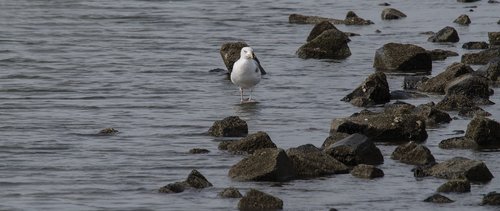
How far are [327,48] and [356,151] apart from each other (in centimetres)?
1299

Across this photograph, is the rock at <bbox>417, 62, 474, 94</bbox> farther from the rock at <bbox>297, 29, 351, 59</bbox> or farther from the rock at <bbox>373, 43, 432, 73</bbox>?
the rock at <bbox>297, 29, 351, 59</bbox>

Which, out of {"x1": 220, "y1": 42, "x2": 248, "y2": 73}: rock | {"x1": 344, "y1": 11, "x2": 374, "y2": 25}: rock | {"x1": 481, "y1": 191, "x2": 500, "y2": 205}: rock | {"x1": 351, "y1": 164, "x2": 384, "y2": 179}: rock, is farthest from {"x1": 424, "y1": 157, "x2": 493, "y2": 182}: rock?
{"x1": 344, "y1": 11, "x2": 374, "y2": 25}: rock

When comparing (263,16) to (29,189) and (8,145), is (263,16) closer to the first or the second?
(8,145)

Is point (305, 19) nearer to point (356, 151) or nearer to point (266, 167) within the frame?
point (356, 151)

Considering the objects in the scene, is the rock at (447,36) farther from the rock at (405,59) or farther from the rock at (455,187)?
the rock at (455,187)

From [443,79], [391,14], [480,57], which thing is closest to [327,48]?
[480,57]

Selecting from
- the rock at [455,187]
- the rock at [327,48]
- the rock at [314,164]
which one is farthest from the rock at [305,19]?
the rock at [455,187]

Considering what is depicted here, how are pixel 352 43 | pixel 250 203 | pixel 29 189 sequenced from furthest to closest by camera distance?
pixel 352 43, pixel 29 189, pixel 250 203

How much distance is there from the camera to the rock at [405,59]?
27.9 m

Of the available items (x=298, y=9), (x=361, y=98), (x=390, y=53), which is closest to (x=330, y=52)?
(x=390, y=53)

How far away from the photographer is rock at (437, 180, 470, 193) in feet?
53.1

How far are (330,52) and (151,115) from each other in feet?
28.4

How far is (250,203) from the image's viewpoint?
1525 cm

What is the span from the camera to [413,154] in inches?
711
